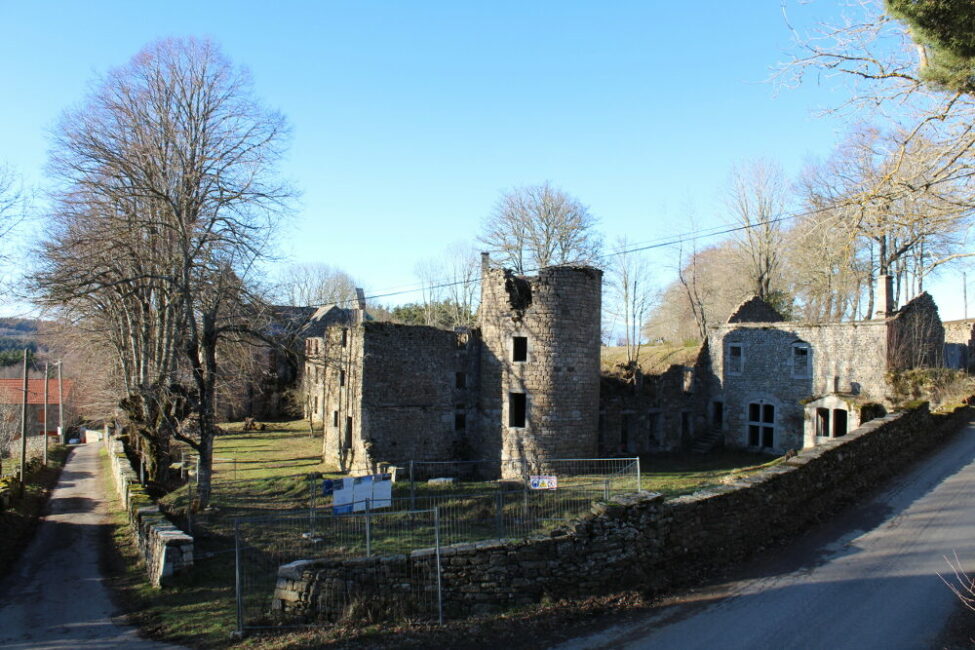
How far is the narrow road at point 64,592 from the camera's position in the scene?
9.77 meters

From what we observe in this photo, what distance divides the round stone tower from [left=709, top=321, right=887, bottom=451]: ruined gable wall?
9.50 metres

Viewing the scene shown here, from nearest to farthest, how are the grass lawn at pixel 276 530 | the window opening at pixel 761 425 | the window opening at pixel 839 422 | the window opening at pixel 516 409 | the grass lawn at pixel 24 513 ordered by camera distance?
the grass lawn at pixel 276 530, the grass lawn at pixel 24 513, the window opening at pixel 516 409, the window opening at pixel 839 422, the window opening at pixel 761 425

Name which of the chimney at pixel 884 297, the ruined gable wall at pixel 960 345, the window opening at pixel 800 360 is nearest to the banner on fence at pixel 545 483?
the window opening at pixel 800 360

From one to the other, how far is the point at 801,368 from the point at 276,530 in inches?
879

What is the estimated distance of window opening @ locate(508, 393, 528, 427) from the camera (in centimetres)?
2209

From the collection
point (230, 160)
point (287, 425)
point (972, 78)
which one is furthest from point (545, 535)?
point (287, 425)

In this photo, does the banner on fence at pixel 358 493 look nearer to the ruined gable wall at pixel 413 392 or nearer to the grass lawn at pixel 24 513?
the ruined gable wall at pixel 413 392

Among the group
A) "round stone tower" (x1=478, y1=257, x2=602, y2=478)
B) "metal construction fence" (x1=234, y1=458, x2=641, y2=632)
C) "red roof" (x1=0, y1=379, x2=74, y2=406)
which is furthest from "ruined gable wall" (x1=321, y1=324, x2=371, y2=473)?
"red roof" (x1=0, y1=379, x2=74, y2=406)

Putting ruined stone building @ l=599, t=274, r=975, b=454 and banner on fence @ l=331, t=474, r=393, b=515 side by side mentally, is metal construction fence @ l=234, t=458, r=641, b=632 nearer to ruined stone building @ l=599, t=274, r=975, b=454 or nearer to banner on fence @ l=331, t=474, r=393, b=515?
banner on fence @ l=331, t=474, r=393, b=515

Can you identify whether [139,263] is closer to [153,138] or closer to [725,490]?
[153,138]

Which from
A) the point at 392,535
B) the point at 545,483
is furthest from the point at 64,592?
the point at 545,483

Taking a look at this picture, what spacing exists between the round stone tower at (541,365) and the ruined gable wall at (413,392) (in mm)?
1355

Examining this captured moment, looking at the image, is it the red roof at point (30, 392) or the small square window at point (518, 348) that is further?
the red roof at point (30, 392)

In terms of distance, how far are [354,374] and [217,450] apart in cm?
1270
